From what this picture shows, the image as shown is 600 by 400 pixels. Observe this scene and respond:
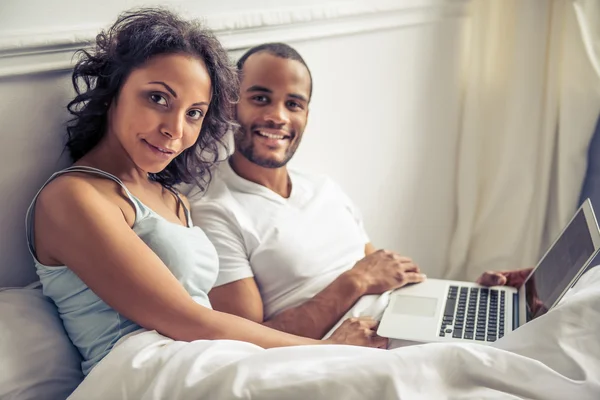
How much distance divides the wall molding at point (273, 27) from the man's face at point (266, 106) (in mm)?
94

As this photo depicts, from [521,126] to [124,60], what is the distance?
1.51m

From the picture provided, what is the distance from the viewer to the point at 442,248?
253cm

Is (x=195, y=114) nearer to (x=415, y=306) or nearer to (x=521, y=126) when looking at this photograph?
(x=415, y=306)

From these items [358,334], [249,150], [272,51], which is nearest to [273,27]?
[272,51]

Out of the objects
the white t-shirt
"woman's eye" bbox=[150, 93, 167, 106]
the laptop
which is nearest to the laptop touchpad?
the laptop

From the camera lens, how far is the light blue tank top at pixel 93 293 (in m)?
1.20

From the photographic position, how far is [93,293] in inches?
47.0

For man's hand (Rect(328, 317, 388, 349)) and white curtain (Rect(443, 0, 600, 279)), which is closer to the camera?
man's hand (Rect(328, 317, 388, 349))

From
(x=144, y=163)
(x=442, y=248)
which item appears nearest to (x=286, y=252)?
(x=144, y=163)

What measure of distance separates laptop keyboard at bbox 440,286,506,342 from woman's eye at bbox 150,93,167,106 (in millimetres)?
686

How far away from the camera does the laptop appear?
4.72 feet

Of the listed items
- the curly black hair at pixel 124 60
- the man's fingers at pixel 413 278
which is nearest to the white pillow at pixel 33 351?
the curly black hair at pixel 124 60

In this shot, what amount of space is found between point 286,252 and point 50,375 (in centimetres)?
57

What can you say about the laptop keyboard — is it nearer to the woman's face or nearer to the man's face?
the man's face
